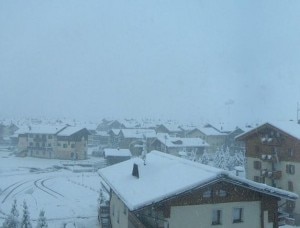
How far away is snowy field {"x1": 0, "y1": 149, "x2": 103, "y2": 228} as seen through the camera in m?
30.1

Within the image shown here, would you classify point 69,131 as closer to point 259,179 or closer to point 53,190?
point 53,190

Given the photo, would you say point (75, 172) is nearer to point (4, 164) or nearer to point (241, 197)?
point (4, 164)

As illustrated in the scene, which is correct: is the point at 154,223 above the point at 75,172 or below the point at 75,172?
above

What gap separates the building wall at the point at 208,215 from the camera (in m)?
16.1

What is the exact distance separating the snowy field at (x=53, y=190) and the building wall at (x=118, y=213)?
396cm

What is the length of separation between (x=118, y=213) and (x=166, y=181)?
6545mm

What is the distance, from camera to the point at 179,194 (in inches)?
624

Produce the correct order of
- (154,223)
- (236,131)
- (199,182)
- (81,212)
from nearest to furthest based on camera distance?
(199,182)
(154,223)
(81,212)
(236,131)

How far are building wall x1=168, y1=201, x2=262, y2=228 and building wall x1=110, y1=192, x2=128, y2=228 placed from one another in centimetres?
456

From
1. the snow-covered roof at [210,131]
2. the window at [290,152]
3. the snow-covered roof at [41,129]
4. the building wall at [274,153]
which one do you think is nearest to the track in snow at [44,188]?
the building wall at [274,153]

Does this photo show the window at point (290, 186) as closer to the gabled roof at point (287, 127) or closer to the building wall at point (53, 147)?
the gabled roof at point (287, 127)

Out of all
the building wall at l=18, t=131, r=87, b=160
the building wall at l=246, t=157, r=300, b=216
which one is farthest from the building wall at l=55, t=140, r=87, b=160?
the building wall at l=246, t=157, r=300, b=216

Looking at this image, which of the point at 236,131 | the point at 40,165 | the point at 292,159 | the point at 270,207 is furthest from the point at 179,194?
the point at 236,131

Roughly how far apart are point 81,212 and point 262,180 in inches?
708
